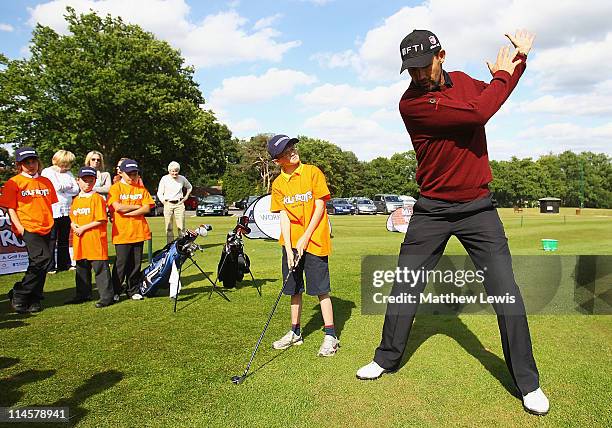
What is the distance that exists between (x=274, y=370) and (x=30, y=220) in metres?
4.52

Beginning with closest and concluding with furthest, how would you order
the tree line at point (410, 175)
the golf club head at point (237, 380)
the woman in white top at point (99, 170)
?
the golf club head at point (237, 380) → the woman in white top at point (99, 170) → the tree line at point (410, 175)

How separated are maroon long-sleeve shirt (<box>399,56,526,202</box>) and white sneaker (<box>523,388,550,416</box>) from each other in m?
1.47

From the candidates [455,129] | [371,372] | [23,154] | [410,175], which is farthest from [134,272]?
[410,175]

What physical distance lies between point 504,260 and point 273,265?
7.38 metres

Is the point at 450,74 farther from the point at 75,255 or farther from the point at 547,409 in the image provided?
the point at 75,255

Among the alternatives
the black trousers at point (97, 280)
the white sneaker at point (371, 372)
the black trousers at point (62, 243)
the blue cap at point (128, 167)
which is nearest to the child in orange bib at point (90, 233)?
the black trousers at point (97, 280)

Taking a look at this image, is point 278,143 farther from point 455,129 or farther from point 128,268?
point 128,268

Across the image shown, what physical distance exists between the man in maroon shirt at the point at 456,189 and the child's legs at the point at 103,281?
14.4ft

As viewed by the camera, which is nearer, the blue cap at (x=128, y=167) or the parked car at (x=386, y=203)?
the blue cap at (x=128, y=167)

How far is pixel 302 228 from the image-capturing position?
4.91m

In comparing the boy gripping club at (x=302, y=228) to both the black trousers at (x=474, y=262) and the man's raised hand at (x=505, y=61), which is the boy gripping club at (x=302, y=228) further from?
the man's raised hand at (x=505, y=61)

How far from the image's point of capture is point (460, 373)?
4.09 m

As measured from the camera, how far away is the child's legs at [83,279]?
7.25m

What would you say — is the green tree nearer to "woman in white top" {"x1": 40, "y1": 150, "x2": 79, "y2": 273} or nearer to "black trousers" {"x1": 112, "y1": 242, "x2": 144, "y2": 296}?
"woman in white top" {"x1": 40, "y1": 150, "x2": 79, "y2": 273}
